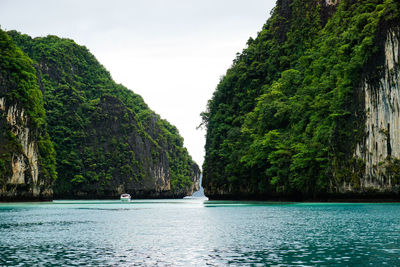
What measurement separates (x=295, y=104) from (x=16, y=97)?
36121 mm

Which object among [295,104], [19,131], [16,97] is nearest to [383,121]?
[295,104]

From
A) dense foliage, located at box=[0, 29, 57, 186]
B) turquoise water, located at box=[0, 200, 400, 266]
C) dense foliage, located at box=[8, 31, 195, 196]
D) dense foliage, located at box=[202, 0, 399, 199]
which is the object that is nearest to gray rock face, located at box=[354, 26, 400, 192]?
dense foliage, located at box=[202, 0, 399, 199]

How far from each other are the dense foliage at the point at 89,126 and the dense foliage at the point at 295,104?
35575 mm

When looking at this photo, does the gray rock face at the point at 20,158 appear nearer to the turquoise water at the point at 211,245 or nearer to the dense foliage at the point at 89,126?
the dense foliage at the point at 89,126

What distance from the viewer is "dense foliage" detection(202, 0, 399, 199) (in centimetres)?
4269

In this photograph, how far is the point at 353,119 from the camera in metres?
42.2

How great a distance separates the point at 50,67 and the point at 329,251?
113 meters

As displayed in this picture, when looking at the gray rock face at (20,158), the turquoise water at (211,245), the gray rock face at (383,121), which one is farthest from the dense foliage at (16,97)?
the gray rock face at (383,121)

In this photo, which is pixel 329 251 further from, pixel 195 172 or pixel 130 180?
pixel 195 172

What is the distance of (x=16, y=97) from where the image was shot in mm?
60125

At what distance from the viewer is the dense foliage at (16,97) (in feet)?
184

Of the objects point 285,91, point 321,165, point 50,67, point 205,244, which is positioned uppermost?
point 50,67

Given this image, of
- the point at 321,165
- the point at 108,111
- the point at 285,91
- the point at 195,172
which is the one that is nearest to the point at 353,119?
the point at 321,165

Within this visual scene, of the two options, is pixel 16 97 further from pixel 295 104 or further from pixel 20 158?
pixel 295 104
